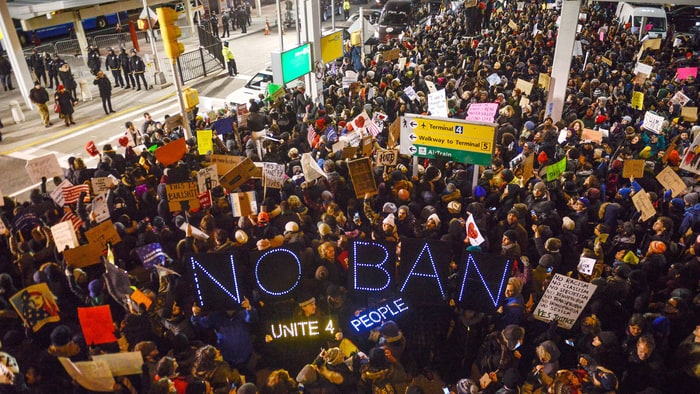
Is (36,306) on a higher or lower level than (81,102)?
higher

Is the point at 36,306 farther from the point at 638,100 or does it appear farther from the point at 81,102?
the point at 81,102

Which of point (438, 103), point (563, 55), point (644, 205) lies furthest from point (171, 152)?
point (563, 55)

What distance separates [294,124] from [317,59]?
10.0ft

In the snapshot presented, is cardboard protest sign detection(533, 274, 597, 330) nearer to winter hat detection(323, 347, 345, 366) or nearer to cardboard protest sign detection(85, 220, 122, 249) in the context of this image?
winter hat detection(323, 347, 345, 366)

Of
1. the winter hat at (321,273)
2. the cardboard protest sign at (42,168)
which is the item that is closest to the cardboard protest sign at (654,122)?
the winter hat at (321,273)

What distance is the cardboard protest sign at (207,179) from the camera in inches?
304

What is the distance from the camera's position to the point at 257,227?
700cm

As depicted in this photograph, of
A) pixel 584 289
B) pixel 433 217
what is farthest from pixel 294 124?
pixel 584 289

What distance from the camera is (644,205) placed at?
6875 mm

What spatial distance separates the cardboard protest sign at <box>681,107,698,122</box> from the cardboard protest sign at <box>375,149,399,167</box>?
710 centimetres

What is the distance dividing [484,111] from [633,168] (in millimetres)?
3134

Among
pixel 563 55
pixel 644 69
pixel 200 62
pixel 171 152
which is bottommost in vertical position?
pixel 200 62

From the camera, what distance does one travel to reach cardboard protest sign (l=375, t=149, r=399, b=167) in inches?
334

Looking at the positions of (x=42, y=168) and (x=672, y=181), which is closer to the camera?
(x=672, y=181)
